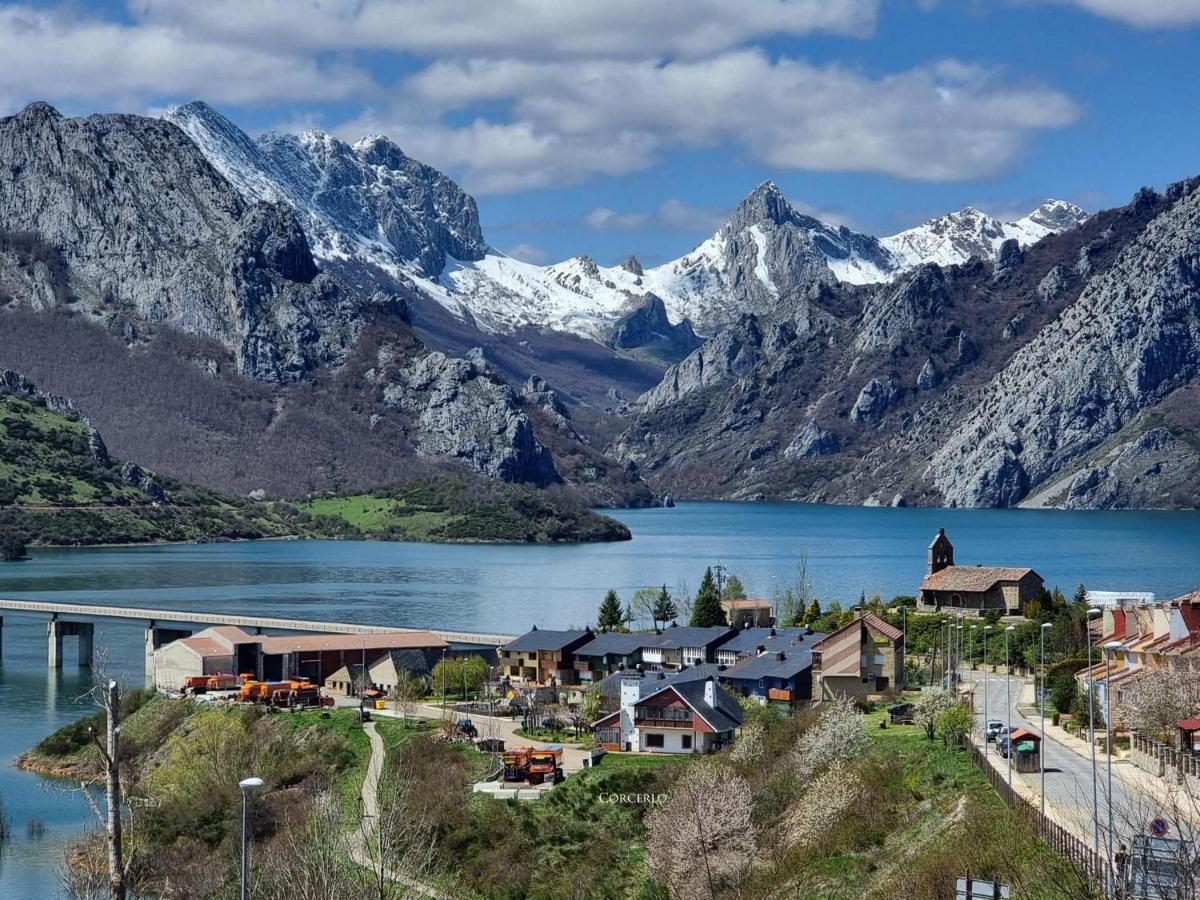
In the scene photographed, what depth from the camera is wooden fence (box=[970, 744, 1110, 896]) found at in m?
25.2

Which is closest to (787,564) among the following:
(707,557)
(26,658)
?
(707,557)

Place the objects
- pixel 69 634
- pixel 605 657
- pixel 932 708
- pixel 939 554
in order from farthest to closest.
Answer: pixel 69 634
pixel 939 554
pixel 605 657
pixel 932 708

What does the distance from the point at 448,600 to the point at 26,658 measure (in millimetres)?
37963

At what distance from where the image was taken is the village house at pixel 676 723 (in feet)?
186

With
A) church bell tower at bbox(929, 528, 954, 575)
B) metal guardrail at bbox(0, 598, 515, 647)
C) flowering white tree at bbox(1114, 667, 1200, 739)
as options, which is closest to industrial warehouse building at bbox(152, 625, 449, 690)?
metal guardrail at bbox(0, 598, 515, 647)

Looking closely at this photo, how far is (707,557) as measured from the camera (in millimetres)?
185875

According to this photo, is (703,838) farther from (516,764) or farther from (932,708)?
(516,764)

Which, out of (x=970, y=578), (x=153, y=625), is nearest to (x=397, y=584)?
(x=153, y=625)

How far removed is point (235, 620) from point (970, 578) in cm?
4412

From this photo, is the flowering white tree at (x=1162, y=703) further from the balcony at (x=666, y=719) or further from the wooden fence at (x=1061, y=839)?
the balcony at (x=666, y=719)

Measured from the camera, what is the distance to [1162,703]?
41906 mm

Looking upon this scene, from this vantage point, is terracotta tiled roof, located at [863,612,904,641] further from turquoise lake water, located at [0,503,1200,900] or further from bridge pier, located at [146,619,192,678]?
bridge pier, located at [146,619,192,678]

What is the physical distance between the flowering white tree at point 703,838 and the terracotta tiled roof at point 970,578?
46.8 metres

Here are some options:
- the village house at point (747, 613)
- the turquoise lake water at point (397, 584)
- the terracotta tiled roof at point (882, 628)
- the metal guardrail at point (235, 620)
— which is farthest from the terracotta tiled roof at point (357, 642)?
the terracotta tiled roof at point (882, 628)
